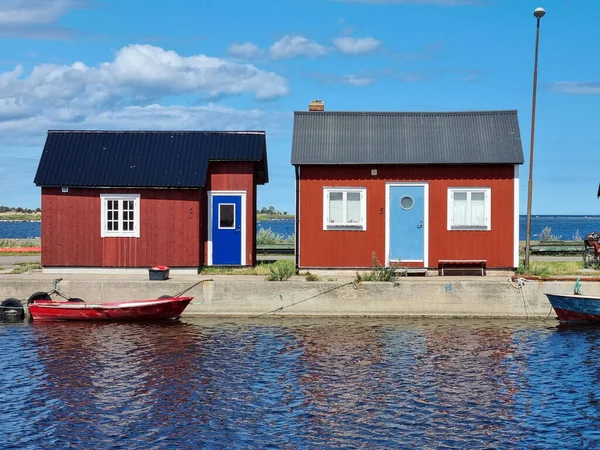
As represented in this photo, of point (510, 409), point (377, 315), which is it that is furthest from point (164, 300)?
point (510, 409)

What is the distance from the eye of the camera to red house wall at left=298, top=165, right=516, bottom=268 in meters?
27.5

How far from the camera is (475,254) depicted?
27.5 meters

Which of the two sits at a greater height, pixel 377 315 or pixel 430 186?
pixel 430 186

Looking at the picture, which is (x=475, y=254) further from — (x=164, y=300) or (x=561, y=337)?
(x=164, y=300)

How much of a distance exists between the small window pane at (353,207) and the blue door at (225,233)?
4145 mm

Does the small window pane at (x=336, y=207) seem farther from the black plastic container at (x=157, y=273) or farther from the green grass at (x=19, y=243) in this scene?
the green grass at (x=19, y=243)

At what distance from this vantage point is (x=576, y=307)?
23.6 metres

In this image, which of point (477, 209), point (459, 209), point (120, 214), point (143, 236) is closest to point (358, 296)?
point (459, 209)

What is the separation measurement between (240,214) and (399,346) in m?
10.3

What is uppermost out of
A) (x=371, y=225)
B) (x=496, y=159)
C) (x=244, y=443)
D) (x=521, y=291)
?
(x=496, y=159)

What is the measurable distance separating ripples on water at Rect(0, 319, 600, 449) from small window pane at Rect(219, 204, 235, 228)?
5.95m

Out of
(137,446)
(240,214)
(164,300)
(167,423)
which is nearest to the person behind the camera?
(137,446)

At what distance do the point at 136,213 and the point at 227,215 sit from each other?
321 cm

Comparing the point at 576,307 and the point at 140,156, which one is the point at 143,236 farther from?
the point at 576,307
